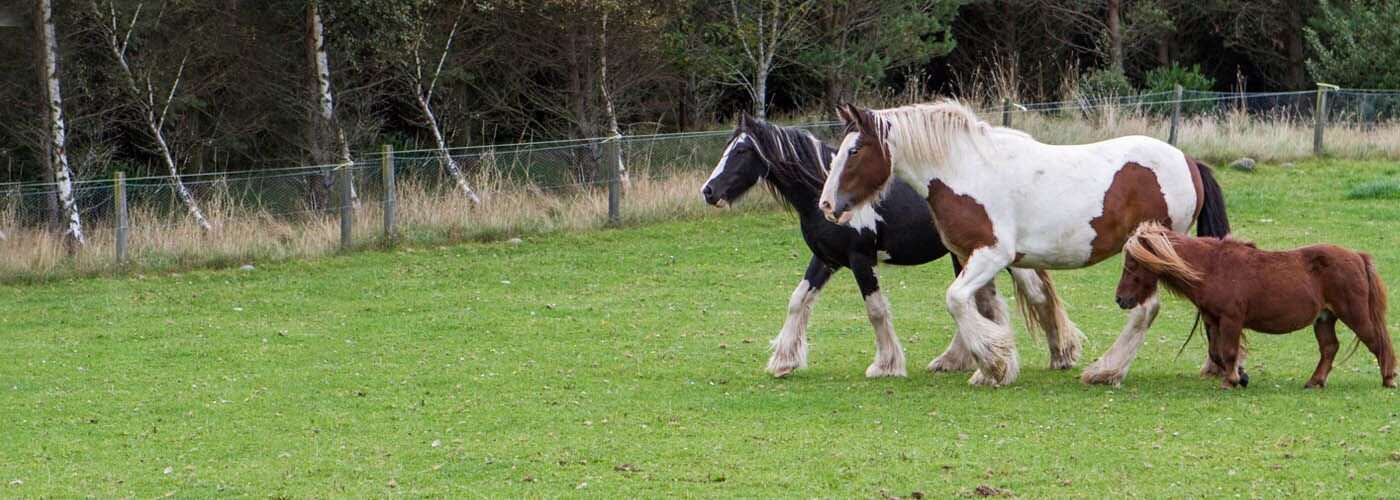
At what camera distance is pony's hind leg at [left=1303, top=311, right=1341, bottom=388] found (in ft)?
26.4

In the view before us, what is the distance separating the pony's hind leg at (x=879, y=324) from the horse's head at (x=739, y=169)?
97 cm

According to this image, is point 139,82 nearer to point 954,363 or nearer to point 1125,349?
point 954,363

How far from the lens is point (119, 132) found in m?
23.0

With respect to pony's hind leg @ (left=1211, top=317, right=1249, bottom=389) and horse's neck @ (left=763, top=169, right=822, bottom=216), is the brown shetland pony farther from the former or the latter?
horse's neck @ (left=763, top=169, right=822, bottom=216)

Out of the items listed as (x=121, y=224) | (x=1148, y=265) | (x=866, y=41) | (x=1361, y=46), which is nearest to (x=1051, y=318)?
(x=1148, y=265)

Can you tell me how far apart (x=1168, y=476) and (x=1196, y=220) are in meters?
3.32

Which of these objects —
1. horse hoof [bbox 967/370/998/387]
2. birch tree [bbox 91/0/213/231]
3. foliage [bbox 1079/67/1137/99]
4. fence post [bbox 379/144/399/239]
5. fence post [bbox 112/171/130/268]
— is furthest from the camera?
foliage [bbox 1079/67/1137/99]

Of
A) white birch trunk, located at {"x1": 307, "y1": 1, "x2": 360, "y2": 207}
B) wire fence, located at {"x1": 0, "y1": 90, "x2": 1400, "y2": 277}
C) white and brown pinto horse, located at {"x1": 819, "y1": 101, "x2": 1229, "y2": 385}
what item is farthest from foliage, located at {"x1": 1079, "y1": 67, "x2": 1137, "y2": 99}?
white and brown pinto horse, located at {"x1": 819, "y1": 101, "x2": 1229, "y2": 385}

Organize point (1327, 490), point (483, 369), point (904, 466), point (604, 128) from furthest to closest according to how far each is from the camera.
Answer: point (604, 128) < point (483, 369) < point (904, 466) < point (1327, 490)

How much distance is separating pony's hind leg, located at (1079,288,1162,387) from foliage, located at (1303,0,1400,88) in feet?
72.9

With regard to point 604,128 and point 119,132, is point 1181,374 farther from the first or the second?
point 119,132

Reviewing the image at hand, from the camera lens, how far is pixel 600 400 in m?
8.76

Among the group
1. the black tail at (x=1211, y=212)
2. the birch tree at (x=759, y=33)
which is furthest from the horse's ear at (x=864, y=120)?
the birch tree at (x=759, y=33)

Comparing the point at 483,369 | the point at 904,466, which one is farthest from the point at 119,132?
the point at 904,466
